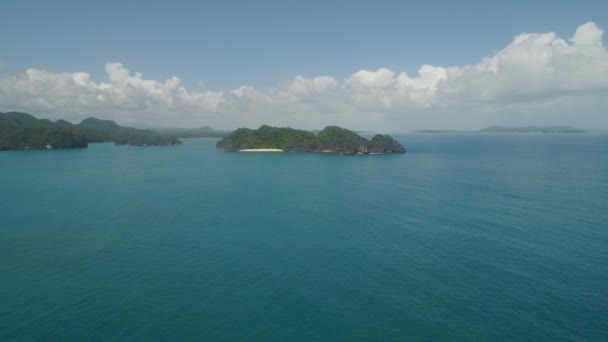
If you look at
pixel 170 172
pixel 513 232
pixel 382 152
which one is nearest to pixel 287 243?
pixel 513 232

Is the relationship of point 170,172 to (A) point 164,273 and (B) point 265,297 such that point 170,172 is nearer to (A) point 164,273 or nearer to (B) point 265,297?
(A) point 164,273

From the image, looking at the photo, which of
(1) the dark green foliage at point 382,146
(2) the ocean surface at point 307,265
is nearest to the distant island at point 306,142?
(1) the dark green foliage at point 382,146

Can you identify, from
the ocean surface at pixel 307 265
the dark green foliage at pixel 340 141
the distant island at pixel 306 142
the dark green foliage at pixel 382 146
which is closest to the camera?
the ocean surface at pixel 307 265

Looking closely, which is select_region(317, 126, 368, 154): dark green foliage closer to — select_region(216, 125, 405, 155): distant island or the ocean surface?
select_region(216, 125, 405, 155): distant island

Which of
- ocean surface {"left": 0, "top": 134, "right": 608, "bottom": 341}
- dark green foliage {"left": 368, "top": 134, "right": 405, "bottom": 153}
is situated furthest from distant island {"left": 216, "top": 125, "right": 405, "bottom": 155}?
ocean surface {"left": 0, "top": 134, "right": 608, "bottom": 341}

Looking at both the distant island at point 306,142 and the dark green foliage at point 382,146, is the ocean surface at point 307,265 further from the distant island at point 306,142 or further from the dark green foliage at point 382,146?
the distant island at point 306,142

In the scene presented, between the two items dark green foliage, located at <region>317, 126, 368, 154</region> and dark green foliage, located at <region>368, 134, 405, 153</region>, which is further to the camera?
dark green foliage, located at <region>368, 134, 405, 153</region>
